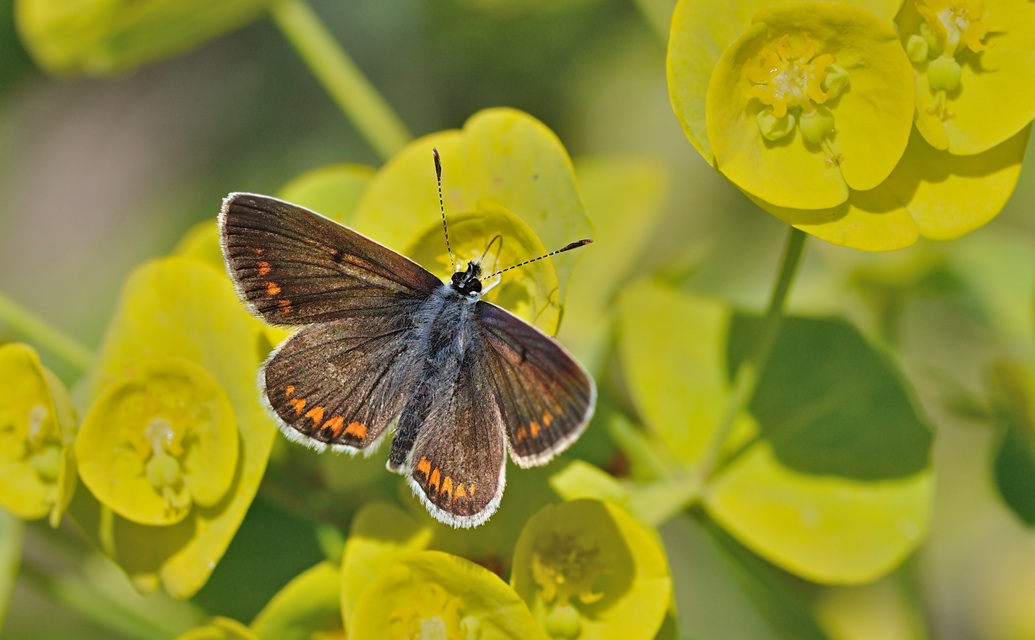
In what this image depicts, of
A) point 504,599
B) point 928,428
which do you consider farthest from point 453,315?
point 928,428

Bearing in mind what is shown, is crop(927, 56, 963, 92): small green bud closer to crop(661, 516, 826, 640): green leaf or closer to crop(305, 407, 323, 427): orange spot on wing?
crop(661, 516, 826, 640): green leaf

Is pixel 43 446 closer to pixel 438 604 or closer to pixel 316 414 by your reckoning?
pixel 316 414

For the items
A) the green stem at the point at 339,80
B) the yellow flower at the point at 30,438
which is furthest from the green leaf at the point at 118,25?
the yellow flower at the point at 30,438

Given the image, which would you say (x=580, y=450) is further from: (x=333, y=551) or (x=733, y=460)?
(x=333, y=551)

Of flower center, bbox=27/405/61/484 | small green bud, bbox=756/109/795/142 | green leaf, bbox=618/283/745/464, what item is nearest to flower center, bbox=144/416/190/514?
flower center, bbox=27/405/61/484

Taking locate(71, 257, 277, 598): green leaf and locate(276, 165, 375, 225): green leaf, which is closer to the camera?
locate(71, 257, 277, 598): green leaf
